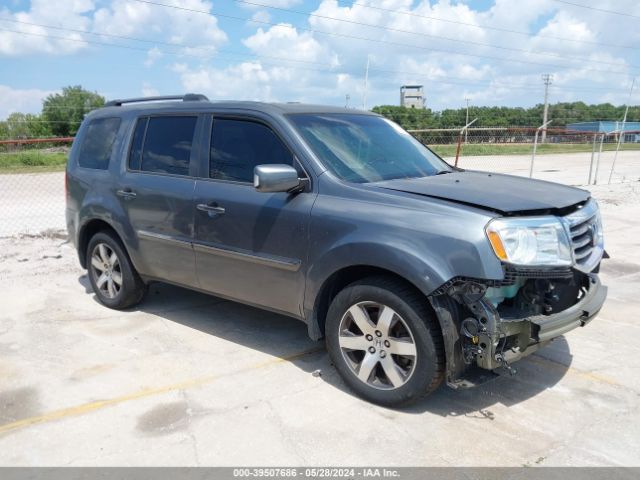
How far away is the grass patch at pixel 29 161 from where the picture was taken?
2473 centimetres

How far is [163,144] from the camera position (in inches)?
197

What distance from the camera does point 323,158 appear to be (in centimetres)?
406

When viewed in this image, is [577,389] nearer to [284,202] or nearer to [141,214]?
[284,202]

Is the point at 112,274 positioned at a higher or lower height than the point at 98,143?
lower

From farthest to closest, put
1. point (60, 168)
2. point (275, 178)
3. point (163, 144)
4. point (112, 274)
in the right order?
point (60, 168) < point (112, 274) < point (163, 144) < point (275, 178)

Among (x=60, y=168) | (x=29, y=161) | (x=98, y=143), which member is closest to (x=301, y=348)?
(x=98, y=143)

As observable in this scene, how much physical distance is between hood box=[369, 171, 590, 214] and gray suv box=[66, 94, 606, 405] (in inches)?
0.7

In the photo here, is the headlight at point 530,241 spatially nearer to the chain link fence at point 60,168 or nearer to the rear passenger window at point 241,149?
the rear passenger window at point 241,149

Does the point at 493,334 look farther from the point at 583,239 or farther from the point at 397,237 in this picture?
the point at 583,239

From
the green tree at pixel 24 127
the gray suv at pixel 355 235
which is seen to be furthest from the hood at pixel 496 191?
the green tree at pixel 24 127

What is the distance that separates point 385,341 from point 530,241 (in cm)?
105

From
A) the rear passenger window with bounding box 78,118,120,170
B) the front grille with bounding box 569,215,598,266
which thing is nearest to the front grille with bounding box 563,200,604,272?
the front grille with bounding box 569,215,598,266

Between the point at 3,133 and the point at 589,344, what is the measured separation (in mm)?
43456

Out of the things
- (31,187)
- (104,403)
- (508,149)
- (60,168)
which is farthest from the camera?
(508,149)
